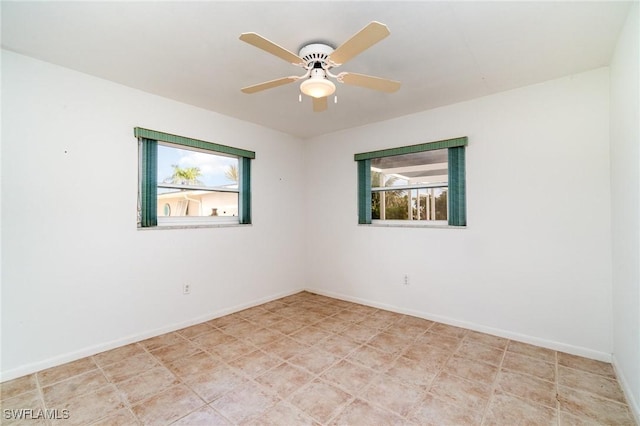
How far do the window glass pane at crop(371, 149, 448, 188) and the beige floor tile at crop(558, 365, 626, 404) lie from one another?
2057mm

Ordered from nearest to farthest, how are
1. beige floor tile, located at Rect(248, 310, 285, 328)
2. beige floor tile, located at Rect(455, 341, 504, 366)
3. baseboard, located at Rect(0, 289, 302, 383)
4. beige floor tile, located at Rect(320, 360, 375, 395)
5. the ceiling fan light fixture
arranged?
the ceiling fan light fixture → beige floor tile, located at Rect(320, 360, 375, 395) → baseboard, located at Rect(0, 289, 302, 383) → beige floor tile, located at Rect(455, 341, 504, 366) → beige floor tile, located at Rect(248, 310, 285, 328)

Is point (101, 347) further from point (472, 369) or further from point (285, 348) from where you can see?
point (472, 369)

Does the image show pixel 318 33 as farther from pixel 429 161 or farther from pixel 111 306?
pixel 111 306

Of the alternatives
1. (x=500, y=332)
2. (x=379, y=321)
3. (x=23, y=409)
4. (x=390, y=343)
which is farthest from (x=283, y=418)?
(x=500, y=332)

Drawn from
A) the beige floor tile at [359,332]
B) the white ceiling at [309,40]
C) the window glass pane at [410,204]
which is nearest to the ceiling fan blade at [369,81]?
the white ceiling at [309,40]

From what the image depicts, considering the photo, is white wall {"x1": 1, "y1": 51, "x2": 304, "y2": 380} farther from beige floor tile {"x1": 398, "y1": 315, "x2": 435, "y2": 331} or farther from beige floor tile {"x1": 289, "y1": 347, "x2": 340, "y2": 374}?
beige floor tile {"x1": 398, "y1": 315, "x2": 435, "y2": 331}

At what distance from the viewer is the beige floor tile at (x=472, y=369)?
A: 221 centimetres

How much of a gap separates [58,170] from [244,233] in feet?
6.51

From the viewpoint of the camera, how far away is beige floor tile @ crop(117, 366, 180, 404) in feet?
6.60

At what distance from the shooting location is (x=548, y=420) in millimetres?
1774

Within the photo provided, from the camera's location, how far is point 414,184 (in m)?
3.68

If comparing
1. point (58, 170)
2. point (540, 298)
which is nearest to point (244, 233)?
point (58, 170)

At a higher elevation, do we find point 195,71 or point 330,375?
point 195,71

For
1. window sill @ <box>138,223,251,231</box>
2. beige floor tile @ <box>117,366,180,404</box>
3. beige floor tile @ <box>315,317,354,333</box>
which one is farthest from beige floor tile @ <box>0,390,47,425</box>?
beige floor tile @ <box>315,317,354,333</box>
